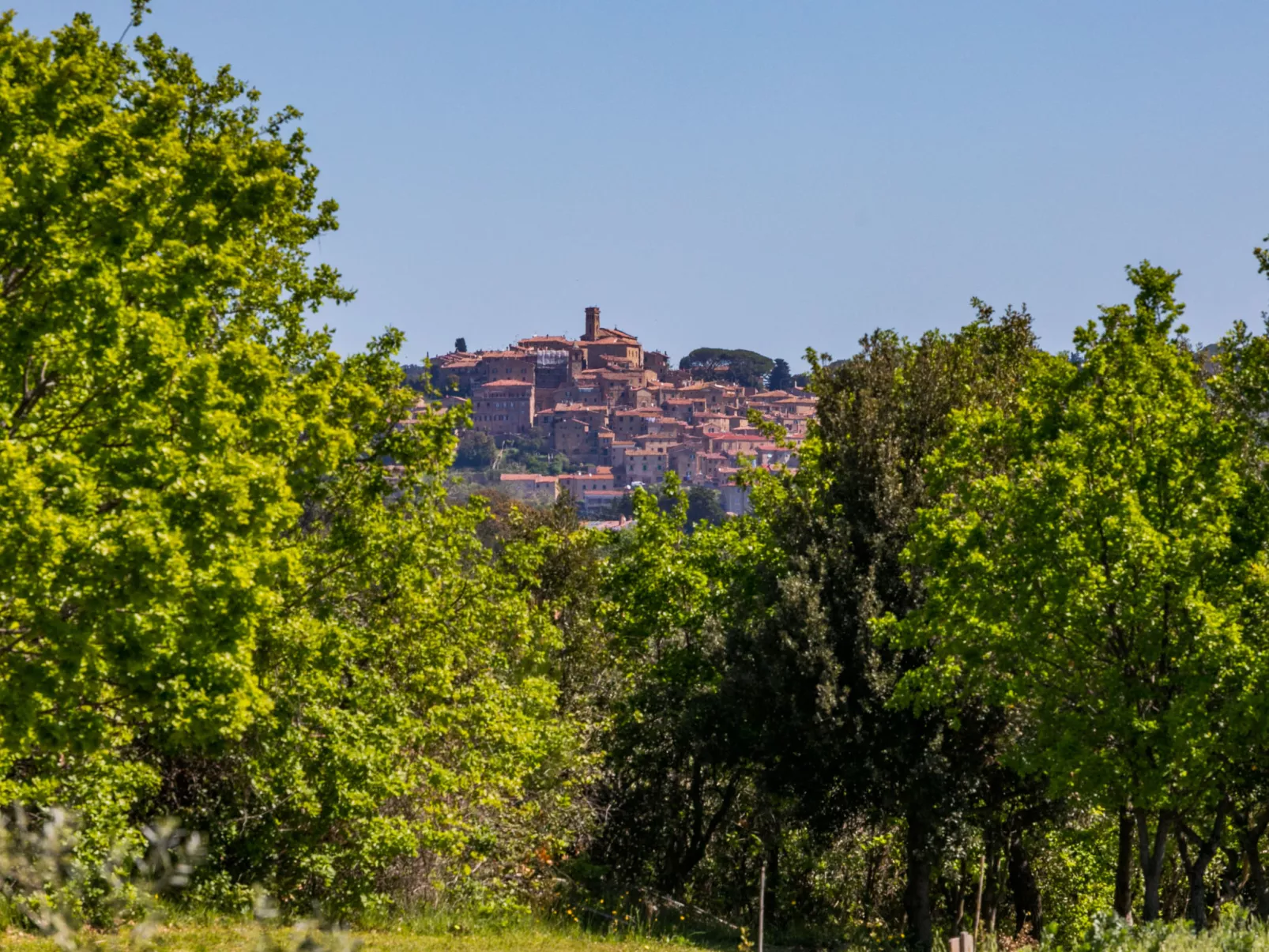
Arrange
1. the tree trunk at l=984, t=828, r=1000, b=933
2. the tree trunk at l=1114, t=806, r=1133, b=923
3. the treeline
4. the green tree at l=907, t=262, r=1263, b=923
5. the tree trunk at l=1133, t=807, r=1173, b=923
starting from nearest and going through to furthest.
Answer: the treeline → the green tree at l=907, t=262, r=1263, b=923 → the tree trunk at l=1133, t=807, r=1173, b=923 → the tree trunk at l=1114, t=806, r=1133, b=923 → the tree trunk at l=984, t=828, r=1000, b=933

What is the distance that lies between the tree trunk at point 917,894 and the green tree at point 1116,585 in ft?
8.86

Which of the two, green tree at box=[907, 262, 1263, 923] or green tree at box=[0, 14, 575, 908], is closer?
green tree at box=[0, 14, 575, 908]

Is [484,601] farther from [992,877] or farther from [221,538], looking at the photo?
[992,877]

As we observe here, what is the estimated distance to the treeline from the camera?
10297mm

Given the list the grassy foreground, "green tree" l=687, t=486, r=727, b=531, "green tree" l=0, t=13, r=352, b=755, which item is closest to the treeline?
"green tree" l=0, t=13, r=352, b=755

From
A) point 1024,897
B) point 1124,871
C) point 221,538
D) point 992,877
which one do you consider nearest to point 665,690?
point 992,877

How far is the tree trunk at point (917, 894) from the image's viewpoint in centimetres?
1902

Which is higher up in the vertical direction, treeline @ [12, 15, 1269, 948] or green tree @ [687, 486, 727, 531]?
green tree @ [687, 486, 727, 531]

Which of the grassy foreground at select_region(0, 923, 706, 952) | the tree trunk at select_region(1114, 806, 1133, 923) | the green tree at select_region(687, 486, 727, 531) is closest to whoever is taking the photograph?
the grassy foreground at select_region(0, 923, 706, 952)

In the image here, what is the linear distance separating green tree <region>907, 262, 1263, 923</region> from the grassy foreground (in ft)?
17.0

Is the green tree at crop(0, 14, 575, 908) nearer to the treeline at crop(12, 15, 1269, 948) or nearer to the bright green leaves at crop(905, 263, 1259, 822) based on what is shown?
the treeline at crop(12, 15, 1269, 948)

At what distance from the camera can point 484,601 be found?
18766 millimetres

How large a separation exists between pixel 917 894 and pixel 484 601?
7954 mm

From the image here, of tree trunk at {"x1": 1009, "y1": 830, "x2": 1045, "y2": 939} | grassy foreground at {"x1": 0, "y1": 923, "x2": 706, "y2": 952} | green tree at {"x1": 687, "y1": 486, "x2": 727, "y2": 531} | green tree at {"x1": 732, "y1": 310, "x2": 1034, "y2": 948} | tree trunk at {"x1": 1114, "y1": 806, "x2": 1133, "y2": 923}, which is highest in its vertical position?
green tree at {"x1": 687, "y1": 486, "x2": 727, "y2": 531}
